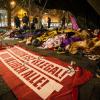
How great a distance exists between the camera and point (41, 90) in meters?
4.42

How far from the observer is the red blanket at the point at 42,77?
4250 millimetres

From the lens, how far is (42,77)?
5.16m

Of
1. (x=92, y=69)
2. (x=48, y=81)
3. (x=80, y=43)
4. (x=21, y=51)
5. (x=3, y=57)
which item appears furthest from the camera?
(x=21, y=51)

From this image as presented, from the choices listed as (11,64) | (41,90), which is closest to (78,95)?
(41,90)

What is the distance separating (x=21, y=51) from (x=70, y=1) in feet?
8.44

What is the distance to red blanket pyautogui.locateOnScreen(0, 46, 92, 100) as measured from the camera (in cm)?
425

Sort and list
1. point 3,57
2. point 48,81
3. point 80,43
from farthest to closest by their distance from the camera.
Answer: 1. point 80,43
2. point 3,57
3. point 48,81

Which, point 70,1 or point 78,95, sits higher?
point 70,1

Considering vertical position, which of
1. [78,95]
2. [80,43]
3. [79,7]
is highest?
[79,7]

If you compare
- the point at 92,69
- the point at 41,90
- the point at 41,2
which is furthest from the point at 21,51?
the point at 41,90

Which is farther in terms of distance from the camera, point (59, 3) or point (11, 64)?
point (59, 3)

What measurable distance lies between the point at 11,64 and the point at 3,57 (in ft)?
3.41

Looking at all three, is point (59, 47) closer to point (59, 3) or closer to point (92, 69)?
point (59, 3)

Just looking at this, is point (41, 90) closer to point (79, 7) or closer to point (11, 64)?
point (11, 64)
